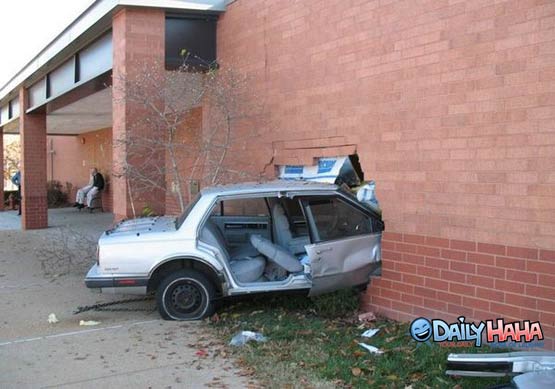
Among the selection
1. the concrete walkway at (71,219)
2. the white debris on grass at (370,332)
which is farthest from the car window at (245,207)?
the concrete walkway at (71,219)

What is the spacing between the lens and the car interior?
7051 millimetres

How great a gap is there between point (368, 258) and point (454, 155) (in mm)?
1634

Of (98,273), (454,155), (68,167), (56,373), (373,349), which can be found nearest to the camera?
(56,373)

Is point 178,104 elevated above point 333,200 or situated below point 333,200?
above

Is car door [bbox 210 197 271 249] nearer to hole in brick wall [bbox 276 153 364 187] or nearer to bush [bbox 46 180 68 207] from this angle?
hole in brick wall [bbox 276 153 364 187]

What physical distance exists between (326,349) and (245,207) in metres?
3.77

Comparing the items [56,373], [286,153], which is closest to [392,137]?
[286,153]

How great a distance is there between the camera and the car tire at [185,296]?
689 centimetres

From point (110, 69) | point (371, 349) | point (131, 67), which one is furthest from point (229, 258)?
point (110, 69)

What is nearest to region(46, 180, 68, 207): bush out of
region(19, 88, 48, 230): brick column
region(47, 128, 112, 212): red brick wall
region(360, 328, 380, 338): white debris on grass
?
region(47, 128, 112, 212): red brick wall

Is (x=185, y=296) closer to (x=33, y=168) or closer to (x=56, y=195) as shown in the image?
(x=33, y=168)

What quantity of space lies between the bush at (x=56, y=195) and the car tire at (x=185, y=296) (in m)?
22.2

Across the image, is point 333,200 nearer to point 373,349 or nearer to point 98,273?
point 373,349

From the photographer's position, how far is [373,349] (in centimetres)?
579
